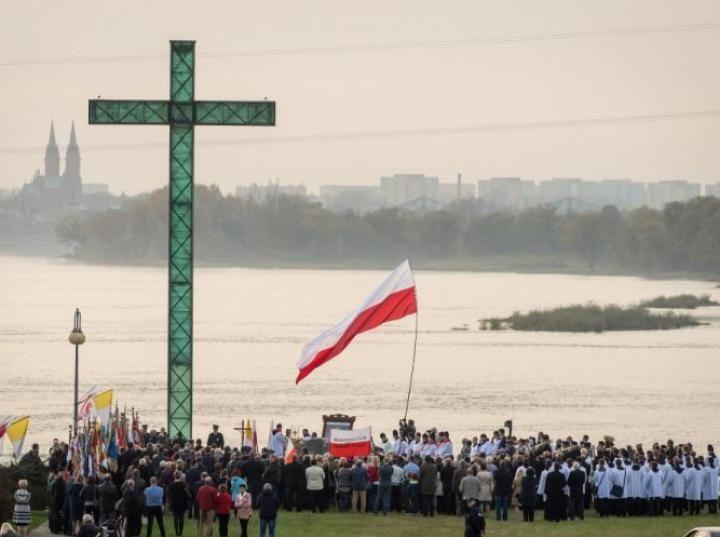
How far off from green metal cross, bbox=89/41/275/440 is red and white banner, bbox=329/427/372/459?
33.2ft

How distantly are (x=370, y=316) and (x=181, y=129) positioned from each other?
1025cm

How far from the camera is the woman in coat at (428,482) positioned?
3456cm

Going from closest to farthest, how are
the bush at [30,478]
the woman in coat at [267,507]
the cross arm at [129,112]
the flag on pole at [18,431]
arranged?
the woman in coat at [267,507], the bush at [30,478], the flag on pole at [18,431], the cross arm at [129,112]

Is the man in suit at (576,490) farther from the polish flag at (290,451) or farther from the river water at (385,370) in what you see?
the river water at (385,370)

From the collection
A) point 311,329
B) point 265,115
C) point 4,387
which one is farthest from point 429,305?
point 265,115

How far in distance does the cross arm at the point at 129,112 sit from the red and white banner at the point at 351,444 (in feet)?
42.8

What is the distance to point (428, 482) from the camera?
34656mm

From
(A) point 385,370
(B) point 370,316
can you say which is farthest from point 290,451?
(A) point 385,370

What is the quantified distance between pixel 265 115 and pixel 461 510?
16653 mm

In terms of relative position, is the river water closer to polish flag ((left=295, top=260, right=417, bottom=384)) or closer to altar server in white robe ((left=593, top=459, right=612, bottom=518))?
polish flag ((left=295, top=260, right=417, bottom=384))

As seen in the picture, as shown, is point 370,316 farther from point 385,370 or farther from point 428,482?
point 385,370

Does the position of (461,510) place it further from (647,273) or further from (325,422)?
(647,273)

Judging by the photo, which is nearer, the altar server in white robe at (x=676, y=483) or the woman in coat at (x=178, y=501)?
the woman in coat at (x=178, y=501)

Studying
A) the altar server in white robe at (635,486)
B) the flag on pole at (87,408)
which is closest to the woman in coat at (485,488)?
the altar server in white robe at (635,486)
